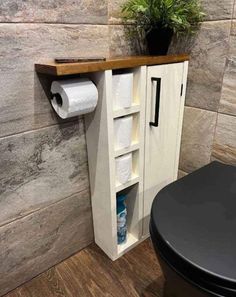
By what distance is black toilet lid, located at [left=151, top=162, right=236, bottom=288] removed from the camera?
1.83ft

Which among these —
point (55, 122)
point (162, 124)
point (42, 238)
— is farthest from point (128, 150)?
point (42, 238)

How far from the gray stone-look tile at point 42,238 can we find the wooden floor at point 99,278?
0.05 meters

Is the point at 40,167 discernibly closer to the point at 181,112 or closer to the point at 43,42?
the point at 43,42

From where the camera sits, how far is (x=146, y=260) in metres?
1.20

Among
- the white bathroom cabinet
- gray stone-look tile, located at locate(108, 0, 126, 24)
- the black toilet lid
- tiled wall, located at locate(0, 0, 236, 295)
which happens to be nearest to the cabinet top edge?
the white bathroom cabinet

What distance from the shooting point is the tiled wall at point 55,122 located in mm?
808

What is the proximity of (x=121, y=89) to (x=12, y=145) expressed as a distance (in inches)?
17.0

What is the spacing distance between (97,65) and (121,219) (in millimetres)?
715

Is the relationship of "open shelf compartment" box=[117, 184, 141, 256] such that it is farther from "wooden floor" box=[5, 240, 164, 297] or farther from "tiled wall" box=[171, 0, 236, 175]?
"tiled wall" box=[171, 0, 236, 175]

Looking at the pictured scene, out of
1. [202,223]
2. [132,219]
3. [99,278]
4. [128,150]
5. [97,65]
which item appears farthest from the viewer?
[132,219]

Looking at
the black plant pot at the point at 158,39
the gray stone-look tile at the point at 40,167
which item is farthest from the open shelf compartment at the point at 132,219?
the black plant pot at the point at 158,39

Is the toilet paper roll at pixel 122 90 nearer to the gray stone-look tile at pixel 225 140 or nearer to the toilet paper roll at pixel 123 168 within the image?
the toilet paper roll at pixel 123 168

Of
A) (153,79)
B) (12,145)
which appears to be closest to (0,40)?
(12,145)

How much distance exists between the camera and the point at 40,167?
3.18 ft
